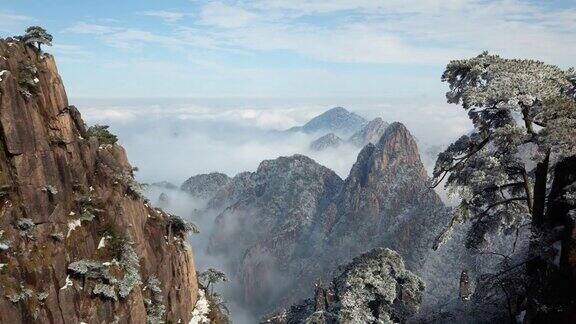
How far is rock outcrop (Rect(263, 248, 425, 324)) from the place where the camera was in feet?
159

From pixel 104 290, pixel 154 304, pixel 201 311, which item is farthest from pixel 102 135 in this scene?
pixel 201 311

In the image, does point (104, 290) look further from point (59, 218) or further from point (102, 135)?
point (102, 135)

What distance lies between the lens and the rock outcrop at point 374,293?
48.6m

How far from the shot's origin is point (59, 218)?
3156 centimetres

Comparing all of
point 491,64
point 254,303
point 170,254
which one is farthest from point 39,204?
point 254,303

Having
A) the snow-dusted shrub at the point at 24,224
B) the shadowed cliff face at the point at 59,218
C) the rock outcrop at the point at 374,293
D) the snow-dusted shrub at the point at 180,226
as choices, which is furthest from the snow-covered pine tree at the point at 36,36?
the rock outcrop at the point at 374,293

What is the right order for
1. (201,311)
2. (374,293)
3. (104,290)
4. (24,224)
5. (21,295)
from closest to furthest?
(21,295) → (24,224) → (104,290) → (201,311) → (374,293)

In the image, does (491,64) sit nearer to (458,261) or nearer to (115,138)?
(115,138)

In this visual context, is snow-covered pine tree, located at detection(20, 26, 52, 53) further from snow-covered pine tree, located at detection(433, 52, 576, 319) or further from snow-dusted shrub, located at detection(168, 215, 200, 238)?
snow-covered pine tree, located at detection(433, 52, 576, 319)

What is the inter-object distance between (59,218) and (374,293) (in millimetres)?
35444

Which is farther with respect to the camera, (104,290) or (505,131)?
(104,290)

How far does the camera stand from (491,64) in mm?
17156

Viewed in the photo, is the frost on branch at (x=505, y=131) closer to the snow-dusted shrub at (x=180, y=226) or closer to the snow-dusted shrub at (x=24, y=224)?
the snow-dusted shrub at (x=24, y=224)

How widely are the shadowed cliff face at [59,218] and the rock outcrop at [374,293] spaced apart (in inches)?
742
